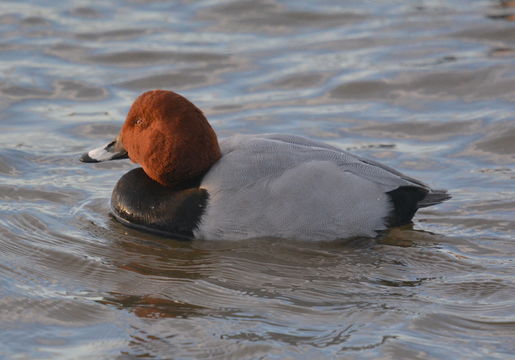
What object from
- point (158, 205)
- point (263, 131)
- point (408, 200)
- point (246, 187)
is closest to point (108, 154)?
point (158, 205)

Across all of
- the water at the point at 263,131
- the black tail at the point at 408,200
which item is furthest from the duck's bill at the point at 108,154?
the black tail at the point at 408,200

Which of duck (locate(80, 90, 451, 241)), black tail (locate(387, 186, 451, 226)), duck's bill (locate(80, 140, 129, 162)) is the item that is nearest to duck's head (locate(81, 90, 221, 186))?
duck (locate(80, 90, 451, 241))

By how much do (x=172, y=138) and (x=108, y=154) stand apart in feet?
2.13

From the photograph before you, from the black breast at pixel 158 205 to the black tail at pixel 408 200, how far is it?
1.20 meters

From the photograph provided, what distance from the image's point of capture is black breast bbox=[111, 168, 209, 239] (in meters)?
5.58

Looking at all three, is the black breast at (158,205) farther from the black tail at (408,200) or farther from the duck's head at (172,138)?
the black tail at (408,200)

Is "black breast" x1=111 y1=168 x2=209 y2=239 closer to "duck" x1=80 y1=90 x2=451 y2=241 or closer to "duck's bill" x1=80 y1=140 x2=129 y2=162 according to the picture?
"duck" x1=80 y1=90 x2=451 y2=241

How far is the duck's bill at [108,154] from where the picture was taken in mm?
6059

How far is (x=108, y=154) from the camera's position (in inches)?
241

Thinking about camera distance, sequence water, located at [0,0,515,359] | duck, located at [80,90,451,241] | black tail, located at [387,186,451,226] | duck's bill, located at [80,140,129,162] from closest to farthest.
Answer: water, located at [0,0,515,359] → duck, located at [80,90,451,241] → black tail, located at [387,186,451,226] → duck's bill, located at [80,140,129,162]

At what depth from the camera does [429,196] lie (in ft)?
19.4

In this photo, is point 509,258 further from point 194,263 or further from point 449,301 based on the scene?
point 194,263

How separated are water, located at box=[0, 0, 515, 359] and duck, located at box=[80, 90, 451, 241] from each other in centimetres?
13

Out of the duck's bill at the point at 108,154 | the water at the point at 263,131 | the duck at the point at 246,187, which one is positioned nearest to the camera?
the water at the point at 263,131
